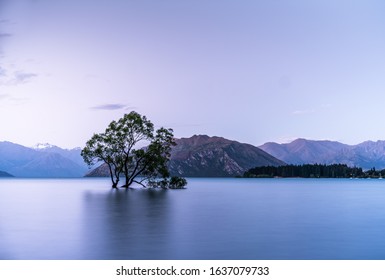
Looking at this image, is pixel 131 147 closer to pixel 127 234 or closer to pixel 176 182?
pixel 176 182

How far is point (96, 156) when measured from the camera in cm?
5341

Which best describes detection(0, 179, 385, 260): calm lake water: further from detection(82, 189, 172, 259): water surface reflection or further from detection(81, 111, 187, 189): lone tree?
detection(81, 111, 187, 189): lone tree

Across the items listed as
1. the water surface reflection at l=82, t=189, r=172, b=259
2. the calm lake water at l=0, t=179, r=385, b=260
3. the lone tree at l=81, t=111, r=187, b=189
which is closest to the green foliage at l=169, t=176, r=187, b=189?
the lone tree at l=81, t=111, r=187, b=189

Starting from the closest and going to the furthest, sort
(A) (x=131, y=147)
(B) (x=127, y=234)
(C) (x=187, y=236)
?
(C) (x=187, y=236) < (B) (x=127, y=234) < (A) (x=131, y=147)

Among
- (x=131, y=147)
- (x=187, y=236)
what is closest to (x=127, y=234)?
(x=187, y=236)

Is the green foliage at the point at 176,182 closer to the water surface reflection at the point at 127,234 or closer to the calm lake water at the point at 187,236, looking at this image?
the water surface reflection at the point at 127,234

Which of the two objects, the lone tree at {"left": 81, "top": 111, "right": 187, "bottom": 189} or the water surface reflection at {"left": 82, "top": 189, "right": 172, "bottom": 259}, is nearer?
the water surface reflection at {"left": 82, "top": 189, "right": 172, "bottom": 259}

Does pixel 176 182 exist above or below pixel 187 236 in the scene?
above

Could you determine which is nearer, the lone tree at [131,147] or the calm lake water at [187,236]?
the calm lake water at [187,236]

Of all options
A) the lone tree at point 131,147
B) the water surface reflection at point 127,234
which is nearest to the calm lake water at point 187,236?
the water surface reflection at point 127,234

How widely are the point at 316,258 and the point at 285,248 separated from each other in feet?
6.01
